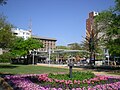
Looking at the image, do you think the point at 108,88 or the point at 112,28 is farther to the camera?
the point at 112,28

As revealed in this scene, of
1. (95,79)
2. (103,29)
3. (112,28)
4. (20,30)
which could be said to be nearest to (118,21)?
(112,28)

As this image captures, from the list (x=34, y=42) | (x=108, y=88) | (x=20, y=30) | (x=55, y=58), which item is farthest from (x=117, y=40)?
(x=20, y=30)

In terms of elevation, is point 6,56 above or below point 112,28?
below

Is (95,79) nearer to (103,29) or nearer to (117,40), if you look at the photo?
(117,40)

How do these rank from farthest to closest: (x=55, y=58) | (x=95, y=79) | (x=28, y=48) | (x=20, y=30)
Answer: (x=20, y=30)
(x=55, y=58)
(x=28, y=48)
(x=95, y=79)

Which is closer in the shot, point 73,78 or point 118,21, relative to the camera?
point 73,78

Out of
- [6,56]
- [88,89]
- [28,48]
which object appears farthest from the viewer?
[28,48]

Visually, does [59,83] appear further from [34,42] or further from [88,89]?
[34,42]

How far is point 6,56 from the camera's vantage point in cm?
4634

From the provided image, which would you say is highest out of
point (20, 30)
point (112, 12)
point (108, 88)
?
point (20, 30)

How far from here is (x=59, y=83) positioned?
15102 millimetres

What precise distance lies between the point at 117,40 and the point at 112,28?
1878 millimetres

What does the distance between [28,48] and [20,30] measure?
283 feet

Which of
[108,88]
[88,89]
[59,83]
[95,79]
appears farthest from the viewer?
[95,79]
